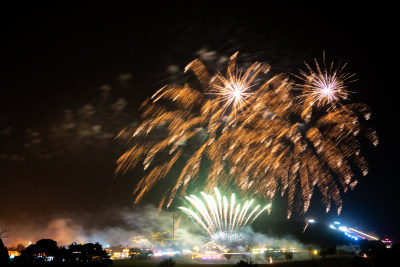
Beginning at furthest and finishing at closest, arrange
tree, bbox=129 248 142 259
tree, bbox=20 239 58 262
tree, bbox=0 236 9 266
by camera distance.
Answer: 1. tree, bbox=129 248 142 259
2. tree, bbox=20 239 58 262
3. tree, bbox=0 236 9 266

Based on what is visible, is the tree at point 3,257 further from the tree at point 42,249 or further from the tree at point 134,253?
the tree at point 134,253

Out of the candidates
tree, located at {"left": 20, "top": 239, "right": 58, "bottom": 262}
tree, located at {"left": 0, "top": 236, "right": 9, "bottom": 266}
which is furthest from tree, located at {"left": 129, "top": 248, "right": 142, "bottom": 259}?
tree, located at {"left": 0, "top": 236, "right": 9, "bottom": 266}

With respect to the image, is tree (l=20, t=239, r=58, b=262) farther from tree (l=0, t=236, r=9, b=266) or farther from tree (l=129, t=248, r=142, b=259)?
tree (l=129, t=248, r=142, b=259)

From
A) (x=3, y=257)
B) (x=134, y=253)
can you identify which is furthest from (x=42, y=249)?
(x=134, y=253)

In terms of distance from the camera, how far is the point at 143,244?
129 m

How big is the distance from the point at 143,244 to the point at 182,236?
31685mm

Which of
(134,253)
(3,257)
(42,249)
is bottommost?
(3,257)

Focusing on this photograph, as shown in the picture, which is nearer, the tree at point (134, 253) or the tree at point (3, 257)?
the tree at point (3, 257)

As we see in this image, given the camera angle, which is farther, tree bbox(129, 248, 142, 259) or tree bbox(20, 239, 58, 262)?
tree bbox(129, 248, 142, 259)

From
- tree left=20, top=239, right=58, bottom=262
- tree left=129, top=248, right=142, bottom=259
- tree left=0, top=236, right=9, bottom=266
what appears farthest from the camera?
tree left=129, top=248, right=142, bottom=259

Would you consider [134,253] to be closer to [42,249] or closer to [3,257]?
[42,249]

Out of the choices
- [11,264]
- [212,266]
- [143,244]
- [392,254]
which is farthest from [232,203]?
[143,244]

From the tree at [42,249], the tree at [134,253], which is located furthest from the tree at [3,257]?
the tree at [134,253]

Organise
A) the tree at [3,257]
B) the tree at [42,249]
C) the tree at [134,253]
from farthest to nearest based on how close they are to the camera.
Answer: the tree at [134,253], the tree at [42,249], the tree at [3,257]
